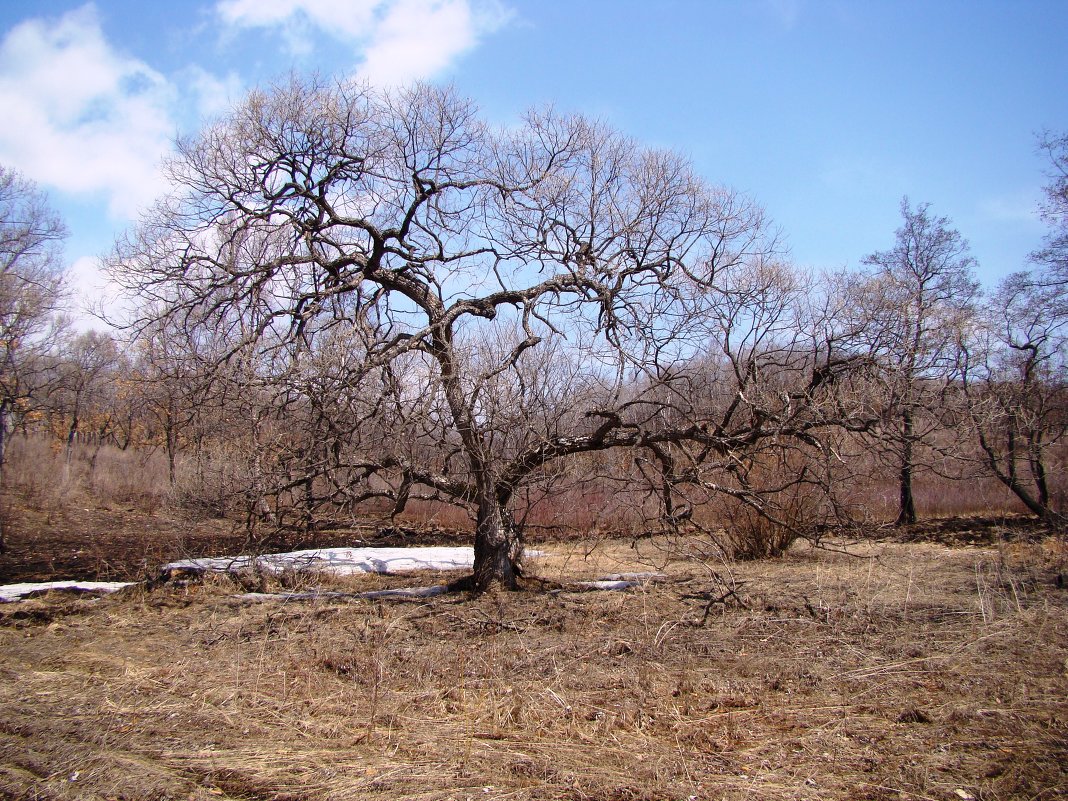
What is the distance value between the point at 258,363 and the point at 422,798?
5355 millimetres

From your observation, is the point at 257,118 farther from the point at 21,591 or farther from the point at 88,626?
the point at 21,591

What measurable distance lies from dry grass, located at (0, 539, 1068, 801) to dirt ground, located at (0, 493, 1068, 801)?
0.02m

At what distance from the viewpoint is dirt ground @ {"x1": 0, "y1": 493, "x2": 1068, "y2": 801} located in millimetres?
3518

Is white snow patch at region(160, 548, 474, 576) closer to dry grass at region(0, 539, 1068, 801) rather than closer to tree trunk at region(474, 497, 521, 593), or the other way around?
dry grass at region(0, 539, 1068, 801)

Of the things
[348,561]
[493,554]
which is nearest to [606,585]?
[493,554]

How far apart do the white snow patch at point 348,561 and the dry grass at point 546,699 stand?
164 centimetres

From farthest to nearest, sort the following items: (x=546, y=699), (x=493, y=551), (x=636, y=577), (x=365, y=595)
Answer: (x=636, y=577) → (x=493, y=551) → (x=365, y=595) → (x=546, y=699)

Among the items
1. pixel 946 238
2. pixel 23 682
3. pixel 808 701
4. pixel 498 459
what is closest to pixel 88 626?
pixel 23 682

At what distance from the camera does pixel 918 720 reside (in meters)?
4.18

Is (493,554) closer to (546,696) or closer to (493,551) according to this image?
(493,551)

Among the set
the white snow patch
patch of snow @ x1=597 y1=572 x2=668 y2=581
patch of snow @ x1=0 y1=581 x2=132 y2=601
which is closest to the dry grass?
patch of snow @ x1=0 y1=581 x2=132 y2=601

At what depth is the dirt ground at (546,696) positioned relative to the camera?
3518 millimetres

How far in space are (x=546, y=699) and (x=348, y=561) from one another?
751 cm

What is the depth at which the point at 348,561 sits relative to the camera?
11.5 meters
